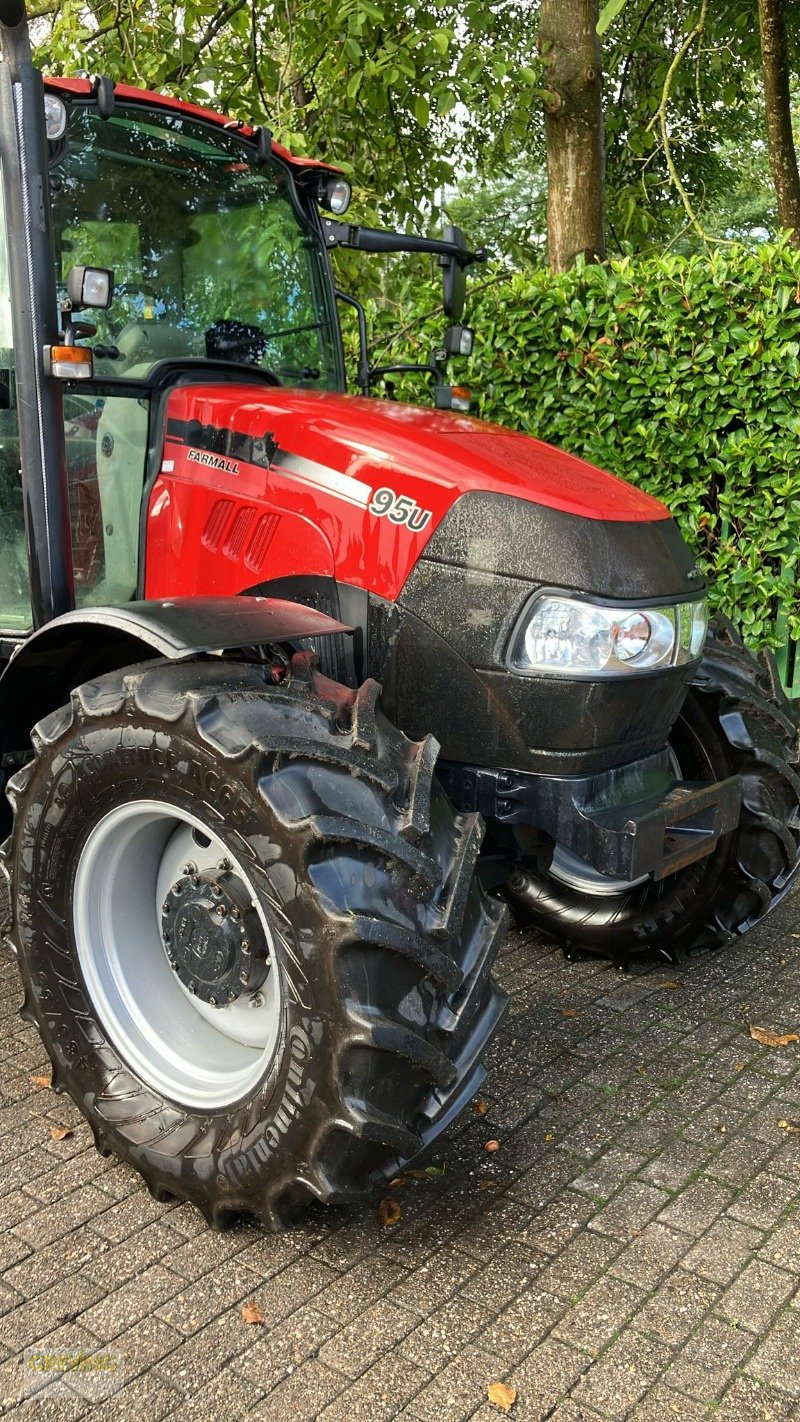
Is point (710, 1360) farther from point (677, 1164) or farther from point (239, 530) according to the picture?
point (239, 530)

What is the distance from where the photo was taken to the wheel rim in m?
2.77

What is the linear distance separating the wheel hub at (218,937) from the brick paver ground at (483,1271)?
525mm

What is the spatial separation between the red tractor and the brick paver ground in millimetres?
197

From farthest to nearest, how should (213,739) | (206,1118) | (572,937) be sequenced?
1. (572,937)
2. (206,1118)
3. (213,739)

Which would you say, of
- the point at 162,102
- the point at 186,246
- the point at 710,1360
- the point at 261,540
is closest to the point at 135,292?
the point at 186,246

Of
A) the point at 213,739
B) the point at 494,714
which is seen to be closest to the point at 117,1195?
the point at 213,739

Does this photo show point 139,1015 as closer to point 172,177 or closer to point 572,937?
point 572,937

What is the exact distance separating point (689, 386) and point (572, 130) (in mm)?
2021

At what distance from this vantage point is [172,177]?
136 inches

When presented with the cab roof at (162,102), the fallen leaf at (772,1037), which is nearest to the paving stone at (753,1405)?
the fallen leaf at (772,1037)

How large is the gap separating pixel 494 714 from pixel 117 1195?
1.39 metres

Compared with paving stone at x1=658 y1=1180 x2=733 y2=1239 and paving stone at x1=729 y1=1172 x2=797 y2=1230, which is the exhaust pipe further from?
paving stone at x1=729 y1=1172 x2=797 y2=1230

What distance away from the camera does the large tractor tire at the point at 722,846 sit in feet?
11.8

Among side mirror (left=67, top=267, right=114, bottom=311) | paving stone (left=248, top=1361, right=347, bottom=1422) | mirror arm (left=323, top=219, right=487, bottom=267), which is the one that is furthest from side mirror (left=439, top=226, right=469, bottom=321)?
paving stone (left=248, top=1361, right=347, bottom=1422)
